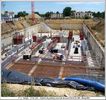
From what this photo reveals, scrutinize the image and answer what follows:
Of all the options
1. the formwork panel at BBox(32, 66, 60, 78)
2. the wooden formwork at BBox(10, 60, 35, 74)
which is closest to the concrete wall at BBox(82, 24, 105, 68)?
the formwork panel at BBox(32, 66, 60, 78)

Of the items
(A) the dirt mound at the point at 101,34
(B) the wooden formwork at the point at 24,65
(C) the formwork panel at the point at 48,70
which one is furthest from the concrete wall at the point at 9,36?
(A) the dirt mound at the point at 101,34

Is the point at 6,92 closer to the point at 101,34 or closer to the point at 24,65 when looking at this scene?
the point at 24,65

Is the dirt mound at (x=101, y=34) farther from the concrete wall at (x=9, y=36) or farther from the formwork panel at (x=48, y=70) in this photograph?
the concrete wall at (x=9, y=36)

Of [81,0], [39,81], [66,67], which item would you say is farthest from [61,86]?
[66,67]

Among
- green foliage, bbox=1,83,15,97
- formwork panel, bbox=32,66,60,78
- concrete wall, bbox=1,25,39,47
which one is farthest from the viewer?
formwork panel, bbox=32,66,60,78

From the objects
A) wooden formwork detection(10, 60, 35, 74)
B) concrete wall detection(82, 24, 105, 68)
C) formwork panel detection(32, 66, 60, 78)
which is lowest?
formwork panel detection(32, 66, 60, 78)

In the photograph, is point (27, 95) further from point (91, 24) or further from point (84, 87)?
point (91, 24)

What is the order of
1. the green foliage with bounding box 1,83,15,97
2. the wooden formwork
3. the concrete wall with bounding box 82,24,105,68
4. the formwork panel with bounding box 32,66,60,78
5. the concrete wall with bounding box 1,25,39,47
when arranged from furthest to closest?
the wooden formwork
the formwork panel with bounding box 32,66,60,78
the concrete wall with bounding box 82,24,105,68
the concrete wall with bounding box 1,25,39,47
the green foliage with bounding box 1,83,15,97

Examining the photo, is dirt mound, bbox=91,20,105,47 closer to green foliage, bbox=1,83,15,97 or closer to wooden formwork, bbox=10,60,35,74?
green foliage, bbox=1,83,15,97

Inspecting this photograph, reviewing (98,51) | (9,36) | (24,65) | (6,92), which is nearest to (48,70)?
(24,65)

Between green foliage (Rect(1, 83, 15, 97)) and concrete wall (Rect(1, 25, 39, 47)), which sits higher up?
concrete wall (Rect(1, 25, 39, 47))

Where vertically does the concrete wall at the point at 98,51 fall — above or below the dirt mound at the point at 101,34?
below

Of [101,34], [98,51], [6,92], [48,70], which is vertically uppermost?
[101,34]

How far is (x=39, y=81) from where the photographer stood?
303cm
